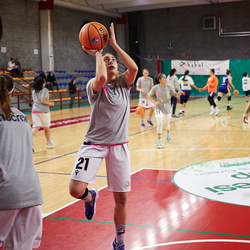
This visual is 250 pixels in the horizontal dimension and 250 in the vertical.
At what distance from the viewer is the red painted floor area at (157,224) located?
4.31 meters

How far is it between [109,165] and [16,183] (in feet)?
4.51

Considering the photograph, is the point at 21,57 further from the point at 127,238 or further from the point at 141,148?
the point at 127,238

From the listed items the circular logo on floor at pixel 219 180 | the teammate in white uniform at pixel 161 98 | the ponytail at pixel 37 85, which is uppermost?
the ponytail at pixel 37 85

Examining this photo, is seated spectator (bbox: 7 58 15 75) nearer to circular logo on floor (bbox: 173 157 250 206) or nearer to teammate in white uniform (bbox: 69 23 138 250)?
circular logo on floor (bbox: 173 157 250 206)

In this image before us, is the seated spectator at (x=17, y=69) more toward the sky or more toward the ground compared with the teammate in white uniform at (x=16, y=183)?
more toward the sky

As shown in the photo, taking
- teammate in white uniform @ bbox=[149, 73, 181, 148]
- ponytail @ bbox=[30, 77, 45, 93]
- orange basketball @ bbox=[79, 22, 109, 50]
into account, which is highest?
orange basketball @ bbox=[79, 22, 109, 50]

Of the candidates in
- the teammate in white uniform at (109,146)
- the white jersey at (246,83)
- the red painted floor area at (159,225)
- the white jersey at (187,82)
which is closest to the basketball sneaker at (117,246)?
the teammate in white uniform at (109,146)

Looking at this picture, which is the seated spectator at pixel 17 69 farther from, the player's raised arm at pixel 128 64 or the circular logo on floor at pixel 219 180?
the player's raised arm at pixel 128 64

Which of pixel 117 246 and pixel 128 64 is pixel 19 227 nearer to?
pixel 117 246

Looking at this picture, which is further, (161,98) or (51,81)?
(51,81)

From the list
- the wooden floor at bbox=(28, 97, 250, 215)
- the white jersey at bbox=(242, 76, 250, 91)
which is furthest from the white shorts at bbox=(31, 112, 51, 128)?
the white jersey at bbox=(242, 76, 250, 91)

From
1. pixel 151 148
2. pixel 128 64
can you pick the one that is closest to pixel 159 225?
pixel 128 64

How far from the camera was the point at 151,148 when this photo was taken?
395 inches

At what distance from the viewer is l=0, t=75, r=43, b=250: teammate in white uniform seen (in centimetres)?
273
